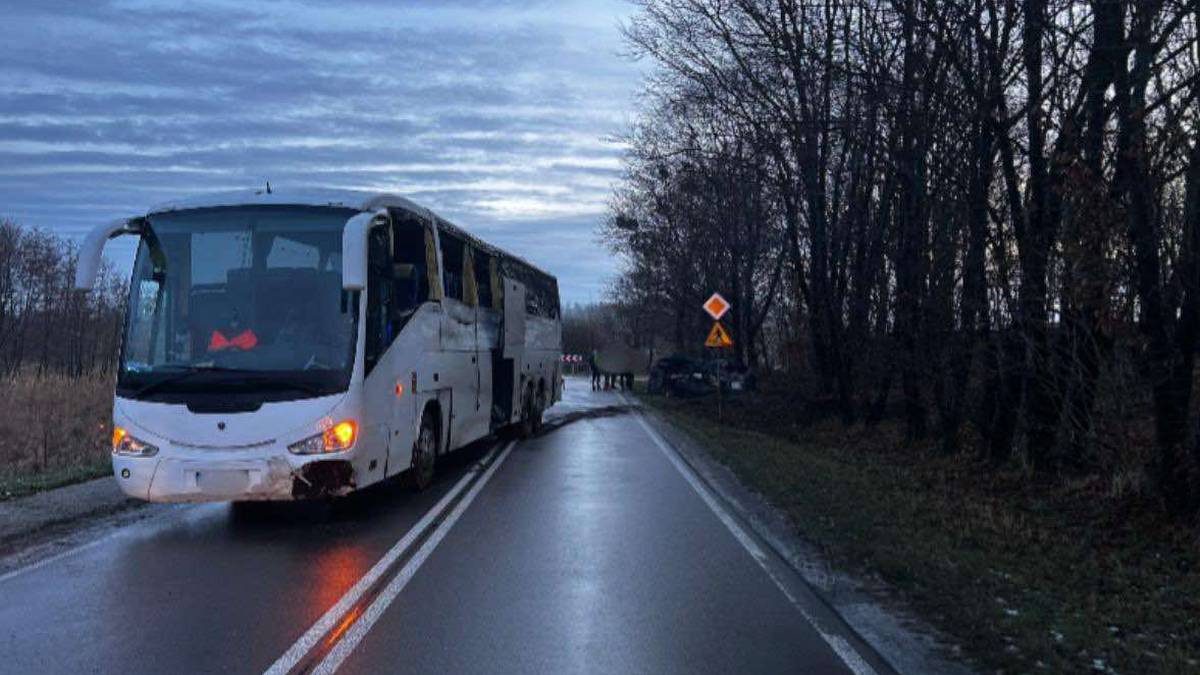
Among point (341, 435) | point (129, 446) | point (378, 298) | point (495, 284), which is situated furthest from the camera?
point (495, 284)

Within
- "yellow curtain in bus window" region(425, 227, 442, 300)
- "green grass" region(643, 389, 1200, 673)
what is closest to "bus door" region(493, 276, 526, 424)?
"green grass" region(643, 389, 1200, 673)

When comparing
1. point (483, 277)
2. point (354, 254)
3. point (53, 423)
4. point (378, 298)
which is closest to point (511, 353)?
point (483, 277)

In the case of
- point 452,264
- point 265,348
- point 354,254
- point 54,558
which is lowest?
point 54,558

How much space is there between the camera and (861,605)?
7516 millimetres

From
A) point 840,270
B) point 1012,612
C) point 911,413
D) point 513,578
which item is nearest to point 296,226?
point 513,578

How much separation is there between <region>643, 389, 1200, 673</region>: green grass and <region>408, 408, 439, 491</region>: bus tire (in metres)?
4.17

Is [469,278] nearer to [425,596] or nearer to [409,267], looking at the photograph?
[409,267]

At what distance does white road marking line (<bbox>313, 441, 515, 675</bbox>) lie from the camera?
6.08 metres

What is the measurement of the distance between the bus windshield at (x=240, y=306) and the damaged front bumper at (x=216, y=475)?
A: 24.0 inches

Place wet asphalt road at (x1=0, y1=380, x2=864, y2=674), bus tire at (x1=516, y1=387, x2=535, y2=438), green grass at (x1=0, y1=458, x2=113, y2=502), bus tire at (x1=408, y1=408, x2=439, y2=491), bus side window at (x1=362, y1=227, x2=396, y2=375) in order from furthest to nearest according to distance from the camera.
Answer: bus tire at (x1=516, y1=387, x2=535, y2=438) < bus tire at (x1=408, y1=408, x2=439, y2=491) < green grass at (x1=0, y1=458, x2=113, y2=502) < bus side window at (x1=362, y1=227, x2=396, y2=375) < wet asphalt road at (x1=0, y1=380, x2=864, y2=674)

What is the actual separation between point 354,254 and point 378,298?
1256 millimetres

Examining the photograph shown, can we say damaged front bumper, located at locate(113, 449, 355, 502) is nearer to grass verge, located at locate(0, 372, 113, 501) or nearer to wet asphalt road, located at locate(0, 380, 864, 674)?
wet asphalt road, located at locate(0, 380, 864, 674)

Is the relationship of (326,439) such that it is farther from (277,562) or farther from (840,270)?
(840,270)

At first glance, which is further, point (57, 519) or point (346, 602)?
point (57, 519)
